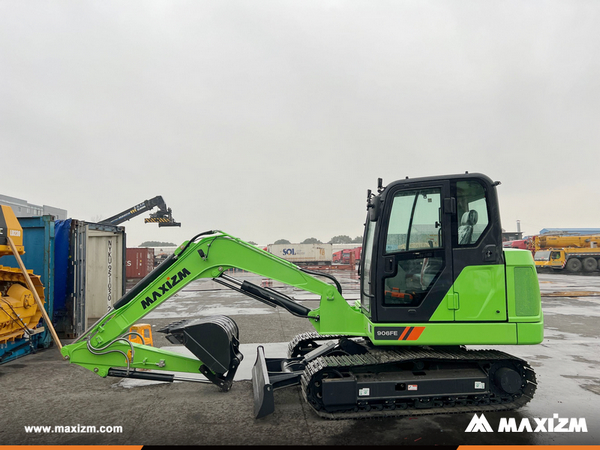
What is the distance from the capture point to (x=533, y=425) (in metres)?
4.17

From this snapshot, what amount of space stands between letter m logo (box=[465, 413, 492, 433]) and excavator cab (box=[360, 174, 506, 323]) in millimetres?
1119

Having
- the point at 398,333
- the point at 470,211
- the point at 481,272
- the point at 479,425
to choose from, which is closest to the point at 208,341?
the point at 398,333

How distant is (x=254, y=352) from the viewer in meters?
7.30

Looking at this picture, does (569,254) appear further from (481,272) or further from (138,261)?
(138,261)

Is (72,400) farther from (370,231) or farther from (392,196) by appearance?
(392,196)

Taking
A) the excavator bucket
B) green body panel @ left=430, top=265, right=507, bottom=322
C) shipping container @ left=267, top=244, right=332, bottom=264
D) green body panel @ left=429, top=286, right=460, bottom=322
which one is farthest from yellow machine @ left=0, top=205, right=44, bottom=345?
shipping container @ left=267, top=244, right=332, bottom=264

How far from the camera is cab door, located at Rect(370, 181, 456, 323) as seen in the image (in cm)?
443

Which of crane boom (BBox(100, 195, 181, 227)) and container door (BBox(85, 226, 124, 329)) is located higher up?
crane boom (BBox(100, 195, 181, 227))

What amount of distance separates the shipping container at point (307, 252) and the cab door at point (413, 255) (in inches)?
1734

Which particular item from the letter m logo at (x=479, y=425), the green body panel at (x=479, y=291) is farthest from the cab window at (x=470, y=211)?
the letter m logo at (x=479, y=425)

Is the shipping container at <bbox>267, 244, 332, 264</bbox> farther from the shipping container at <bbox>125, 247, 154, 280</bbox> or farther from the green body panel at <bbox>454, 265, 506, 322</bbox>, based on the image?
the green body panel at <bbox>454, 265, 506, 322</bbox>

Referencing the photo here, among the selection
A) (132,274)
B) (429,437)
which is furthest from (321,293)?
(132,274)

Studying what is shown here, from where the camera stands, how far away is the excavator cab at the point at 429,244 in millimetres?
4410

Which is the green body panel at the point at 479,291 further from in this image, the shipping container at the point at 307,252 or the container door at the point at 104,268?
the shipping container at the point at 307,252
